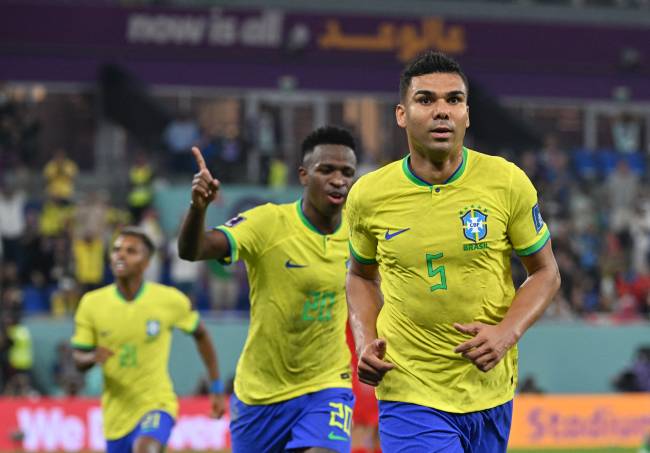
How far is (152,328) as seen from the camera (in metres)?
11.1

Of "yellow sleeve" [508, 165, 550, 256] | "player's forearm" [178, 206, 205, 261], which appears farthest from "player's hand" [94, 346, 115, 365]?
"yellow sleeve" [508, 165, 550, 256]

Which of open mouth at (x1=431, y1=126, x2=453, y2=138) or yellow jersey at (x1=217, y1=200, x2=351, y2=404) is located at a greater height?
open mouth at (x1=431, y1=126, x2=453, y2=138)

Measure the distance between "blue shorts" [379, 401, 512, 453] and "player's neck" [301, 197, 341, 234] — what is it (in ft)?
7.92

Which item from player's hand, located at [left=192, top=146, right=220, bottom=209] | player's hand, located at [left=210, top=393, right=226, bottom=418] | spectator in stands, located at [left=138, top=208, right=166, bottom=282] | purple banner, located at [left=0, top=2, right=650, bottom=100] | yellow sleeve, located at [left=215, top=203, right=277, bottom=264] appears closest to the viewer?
player's hand, located at [left=192, top=146, right=220, bottom=209]

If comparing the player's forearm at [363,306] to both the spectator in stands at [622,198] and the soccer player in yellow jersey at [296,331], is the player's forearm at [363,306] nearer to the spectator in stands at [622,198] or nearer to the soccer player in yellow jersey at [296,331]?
the soccer player in yellow jersey at [296,331]

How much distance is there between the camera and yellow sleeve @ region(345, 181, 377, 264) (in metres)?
6.60

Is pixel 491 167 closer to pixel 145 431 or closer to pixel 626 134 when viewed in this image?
pixel 145 431

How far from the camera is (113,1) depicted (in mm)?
30578

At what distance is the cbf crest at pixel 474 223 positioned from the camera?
6.27 m

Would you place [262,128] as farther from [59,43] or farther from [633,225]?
[633,225]

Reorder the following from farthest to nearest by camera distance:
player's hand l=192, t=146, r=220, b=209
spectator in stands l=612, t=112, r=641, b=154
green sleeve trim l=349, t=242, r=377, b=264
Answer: spectator in stands l=612, t=112, r=641, b=154, player's hand l=192, t=146, r=220, b=209, green sleeve trim l=349, t=242, r=377, b=264

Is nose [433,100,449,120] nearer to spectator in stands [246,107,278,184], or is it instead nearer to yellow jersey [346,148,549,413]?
yellow jersey [346,148,549,413]

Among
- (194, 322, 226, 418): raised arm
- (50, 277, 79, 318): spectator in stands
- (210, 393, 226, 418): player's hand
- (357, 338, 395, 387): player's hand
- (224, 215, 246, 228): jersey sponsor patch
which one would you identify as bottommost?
(50, 277, 79, 318): spectator in stands

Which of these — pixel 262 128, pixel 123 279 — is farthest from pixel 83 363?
pixel 262 128
